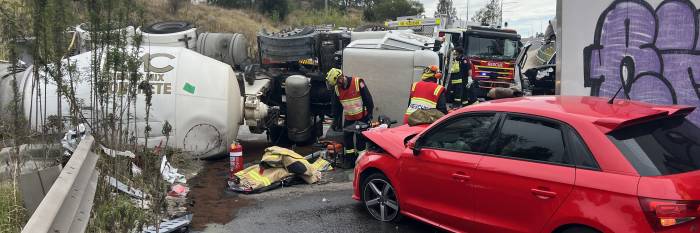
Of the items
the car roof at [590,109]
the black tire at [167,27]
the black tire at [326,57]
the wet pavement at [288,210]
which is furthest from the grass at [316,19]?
the car roof at [590,109]

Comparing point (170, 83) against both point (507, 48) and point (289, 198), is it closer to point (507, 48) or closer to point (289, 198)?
point (289, 198)

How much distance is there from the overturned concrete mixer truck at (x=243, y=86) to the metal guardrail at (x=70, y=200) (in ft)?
5.10

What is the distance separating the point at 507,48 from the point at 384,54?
32.4 ft

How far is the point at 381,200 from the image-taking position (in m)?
5.65

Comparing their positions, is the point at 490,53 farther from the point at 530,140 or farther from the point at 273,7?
the point at 273,7

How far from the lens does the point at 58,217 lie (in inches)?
122

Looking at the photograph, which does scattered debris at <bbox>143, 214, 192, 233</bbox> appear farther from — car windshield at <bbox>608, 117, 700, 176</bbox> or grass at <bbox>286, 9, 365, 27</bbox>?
grass at <bbox>286, 9, 365, 27</bbox>

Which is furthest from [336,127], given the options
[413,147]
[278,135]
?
[413,147]

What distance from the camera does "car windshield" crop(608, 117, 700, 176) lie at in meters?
3.44

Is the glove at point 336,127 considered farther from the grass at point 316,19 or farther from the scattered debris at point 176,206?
the grass at point 316,19

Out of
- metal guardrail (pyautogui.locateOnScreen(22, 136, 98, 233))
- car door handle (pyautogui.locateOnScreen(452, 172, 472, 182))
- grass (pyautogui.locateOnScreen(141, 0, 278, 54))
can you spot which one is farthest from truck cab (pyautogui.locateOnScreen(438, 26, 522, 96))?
grass (pyautogui.locateOnScreen(141, 0, 278, 54))

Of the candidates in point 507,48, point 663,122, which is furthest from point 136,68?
point 507,48

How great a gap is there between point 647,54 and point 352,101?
402 cm

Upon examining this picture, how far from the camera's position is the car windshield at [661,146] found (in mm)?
3439
